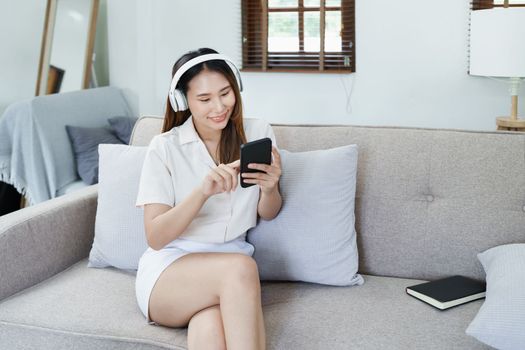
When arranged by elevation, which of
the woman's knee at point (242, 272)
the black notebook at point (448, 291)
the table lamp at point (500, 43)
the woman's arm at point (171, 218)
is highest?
the table lamp at point (500, 43)

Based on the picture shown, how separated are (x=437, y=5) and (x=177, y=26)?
168 cm

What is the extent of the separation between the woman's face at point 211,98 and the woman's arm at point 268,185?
0.17 meters

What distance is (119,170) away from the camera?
6.66 feet

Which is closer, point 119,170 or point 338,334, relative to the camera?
point 338,334

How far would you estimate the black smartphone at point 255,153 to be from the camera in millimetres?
1637

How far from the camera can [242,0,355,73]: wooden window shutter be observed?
393 centimetres

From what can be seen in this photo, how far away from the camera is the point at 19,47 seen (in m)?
3.68

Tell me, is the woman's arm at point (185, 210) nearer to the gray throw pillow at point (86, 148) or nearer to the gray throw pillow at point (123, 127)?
the gray throw pillow at point (86, 148)

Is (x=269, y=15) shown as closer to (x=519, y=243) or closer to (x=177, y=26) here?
(x=177, y=26)

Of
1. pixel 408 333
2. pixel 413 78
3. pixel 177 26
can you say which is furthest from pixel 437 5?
pixel 408 333

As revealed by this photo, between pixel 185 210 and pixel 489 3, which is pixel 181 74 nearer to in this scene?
pixel 185 210

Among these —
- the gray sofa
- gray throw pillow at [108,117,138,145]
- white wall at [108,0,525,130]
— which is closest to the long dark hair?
the gray sofa

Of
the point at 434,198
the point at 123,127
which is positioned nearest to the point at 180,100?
the point at 434,198

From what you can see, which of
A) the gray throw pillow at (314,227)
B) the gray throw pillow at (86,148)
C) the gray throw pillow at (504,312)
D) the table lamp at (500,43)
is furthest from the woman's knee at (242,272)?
the gray throw pillow at (86,148)
